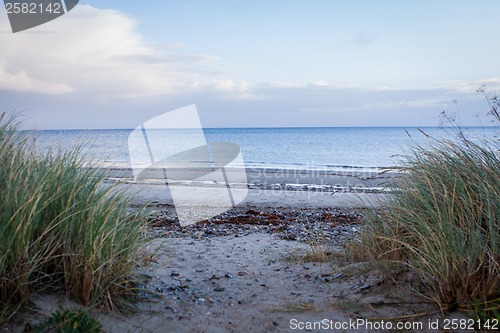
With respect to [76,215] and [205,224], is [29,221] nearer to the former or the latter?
[76,215]

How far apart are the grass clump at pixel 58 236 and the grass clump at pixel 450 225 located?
8.36 feet

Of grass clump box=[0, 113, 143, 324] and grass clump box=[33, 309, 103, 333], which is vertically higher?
grass clump box=[0, 113, 143, 324]

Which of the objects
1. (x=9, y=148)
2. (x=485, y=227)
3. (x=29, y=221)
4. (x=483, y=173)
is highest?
(x=9, y=148)

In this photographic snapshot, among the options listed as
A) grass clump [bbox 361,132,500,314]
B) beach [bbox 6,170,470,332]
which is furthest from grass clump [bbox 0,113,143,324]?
grass clump [bbox 361,132,500,314]

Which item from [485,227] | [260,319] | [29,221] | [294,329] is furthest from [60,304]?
[485,227]

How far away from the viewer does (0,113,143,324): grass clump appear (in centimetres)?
297

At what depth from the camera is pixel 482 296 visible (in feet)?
10.5

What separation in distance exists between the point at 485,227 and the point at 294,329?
2029mm

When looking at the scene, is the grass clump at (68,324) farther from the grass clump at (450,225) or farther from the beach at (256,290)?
the grass clump at (450,225)

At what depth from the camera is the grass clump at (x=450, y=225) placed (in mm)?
3260

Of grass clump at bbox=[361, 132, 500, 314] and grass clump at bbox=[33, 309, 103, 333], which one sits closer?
grass clump at bbox=[33, 309, 103, 333]

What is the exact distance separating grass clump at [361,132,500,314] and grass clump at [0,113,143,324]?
2.55 meters

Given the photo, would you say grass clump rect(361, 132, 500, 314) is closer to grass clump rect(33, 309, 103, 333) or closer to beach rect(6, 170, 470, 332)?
beach rect(6, 170, 470, 332)

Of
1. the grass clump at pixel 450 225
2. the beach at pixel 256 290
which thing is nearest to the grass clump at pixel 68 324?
the beach at pixel 256 290
